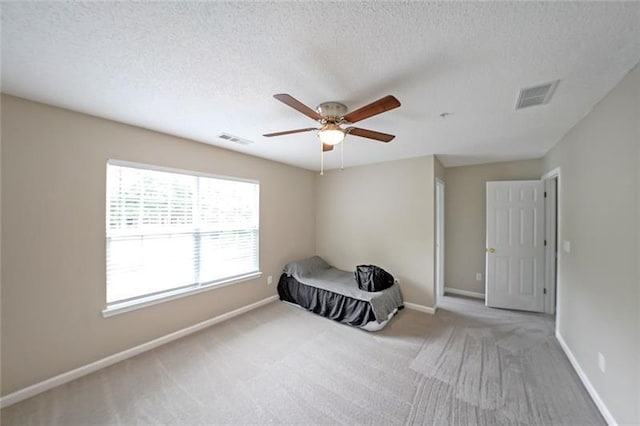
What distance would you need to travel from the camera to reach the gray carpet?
1.70m

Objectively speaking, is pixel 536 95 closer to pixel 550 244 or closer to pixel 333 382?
pixel 550 244

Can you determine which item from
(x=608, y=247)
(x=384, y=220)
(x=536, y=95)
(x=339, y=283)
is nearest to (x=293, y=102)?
(x=536, y=95)

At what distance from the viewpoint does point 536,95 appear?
70.4 inches

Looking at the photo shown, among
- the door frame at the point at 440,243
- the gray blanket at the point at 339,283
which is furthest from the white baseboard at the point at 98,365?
the door frame at the point at 440,243

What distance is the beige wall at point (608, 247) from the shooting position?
4.80 ft

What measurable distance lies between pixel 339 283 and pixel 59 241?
10.4 ft

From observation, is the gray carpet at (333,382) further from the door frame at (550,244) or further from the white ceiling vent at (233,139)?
the white ceiling vent at (233,139)

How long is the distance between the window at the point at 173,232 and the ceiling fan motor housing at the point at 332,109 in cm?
199

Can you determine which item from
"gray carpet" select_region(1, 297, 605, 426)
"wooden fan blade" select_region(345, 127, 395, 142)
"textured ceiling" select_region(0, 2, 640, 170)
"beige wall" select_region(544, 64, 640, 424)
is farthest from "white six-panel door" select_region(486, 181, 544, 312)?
"wooden fan blade" select_region(345, 127, 395, 142)

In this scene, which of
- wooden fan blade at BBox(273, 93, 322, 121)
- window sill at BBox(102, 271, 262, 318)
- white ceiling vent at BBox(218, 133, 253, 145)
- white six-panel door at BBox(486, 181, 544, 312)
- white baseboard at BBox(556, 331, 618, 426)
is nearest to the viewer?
wooden fan blade at BBox(273, 93, 322, 121)

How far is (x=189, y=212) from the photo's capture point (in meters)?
2.96

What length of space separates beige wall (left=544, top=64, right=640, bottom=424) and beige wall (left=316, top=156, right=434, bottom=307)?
1490 mm

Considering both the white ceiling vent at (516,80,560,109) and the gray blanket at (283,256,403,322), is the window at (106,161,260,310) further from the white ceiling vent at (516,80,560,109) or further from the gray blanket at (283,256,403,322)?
the white ceiling vent at (516,80,560,109)

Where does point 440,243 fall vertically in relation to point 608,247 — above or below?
below
